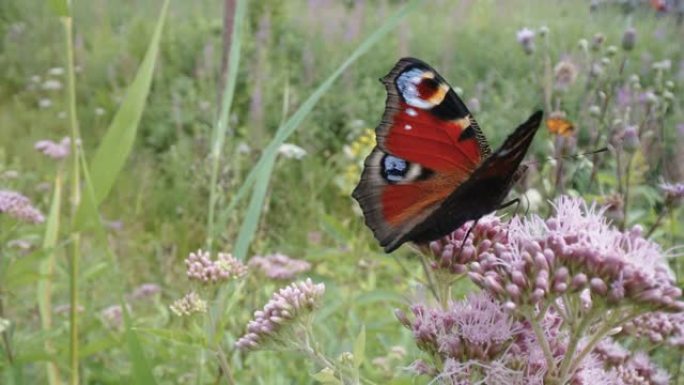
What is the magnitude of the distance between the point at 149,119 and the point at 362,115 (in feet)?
5.52

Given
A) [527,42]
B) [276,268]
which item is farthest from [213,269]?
[527,42]

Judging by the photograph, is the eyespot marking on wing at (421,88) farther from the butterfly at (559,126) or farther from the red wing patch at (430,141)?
the butterfly at (559,126)

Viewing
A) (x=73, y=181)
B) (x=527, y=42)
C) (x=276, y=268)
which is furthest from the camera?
(x=527, y=42)

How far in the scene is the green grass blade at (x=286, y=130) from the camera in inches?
60.0

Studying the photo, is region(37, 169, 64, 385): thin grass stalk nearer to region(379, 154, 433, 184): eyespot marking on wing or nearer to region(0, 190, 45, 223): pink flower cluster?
region(0, 190, 45, 223): pink flower cluster

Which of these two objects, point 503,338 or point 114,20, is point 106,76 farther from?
point 503,338

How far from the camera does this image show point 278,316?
1.45 metres

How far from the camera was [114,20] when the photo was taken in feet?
33.7

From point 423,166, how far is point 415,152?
3 cm

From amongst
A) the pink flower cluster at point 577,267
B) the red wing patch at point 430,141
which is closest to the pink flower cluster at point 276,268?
the red wing patch at point 430,141

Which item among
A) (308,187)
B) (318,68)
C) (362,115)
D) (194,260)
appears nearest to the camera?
(194,260)

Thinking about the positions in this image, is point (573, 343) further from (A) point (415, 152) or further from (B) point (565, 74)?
(B) point (565, 74)

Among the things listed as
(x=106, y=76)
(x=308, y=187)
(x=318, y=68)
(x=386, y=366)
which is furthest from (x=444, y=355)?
(x=106, y=76)

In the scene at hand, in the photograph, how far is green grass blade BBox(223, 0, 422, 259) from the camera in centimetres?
152
